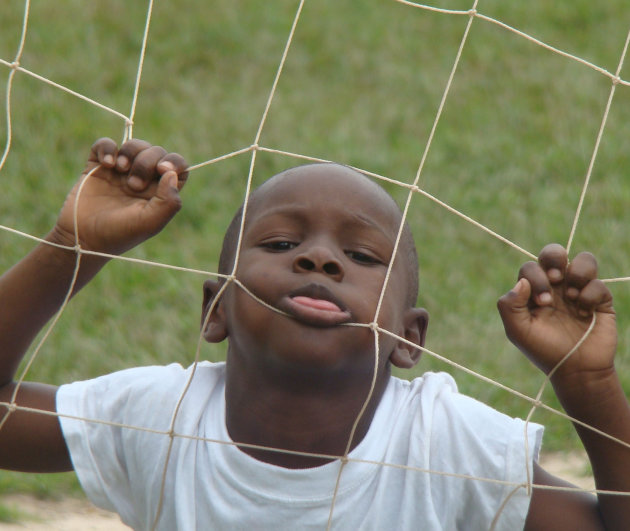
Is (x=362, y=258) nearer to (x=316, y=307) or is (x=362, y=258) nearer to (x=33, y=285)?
(x=316, y=307)

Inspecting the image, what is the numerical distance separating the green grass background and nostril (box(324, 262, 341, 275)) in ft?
2.90

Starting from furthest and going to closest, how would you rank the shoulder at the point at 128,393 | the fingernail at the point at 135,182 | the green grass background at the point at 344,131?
the green grass background at the point at 344,131, the shoulder at the point at 128,393, the fingernail at the point at 135,182

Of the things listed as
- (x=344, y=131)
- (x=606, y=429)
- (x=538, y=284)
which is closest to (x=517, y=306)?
(x=538, y=284)

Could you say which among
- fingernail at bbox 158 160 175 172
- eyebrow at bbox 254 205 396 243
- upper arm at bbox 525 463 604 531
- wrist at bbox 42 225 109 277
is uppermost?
fingernail at bbox 158 160 175 172

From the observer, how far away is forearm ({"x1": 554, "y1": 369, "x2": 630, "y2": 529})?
4.17 ft

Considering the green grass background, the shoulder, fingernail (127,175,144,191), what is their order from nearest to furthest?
fingernail (127,175,144,191), the shoulder, the green grass background

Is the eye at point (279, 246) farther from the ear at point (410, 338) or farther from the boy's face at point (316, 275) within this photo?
the ear at point (410, 338)

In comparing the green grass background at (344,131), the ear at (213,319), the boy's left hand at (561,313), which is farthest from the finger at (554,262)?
the green grass background at (344,131)

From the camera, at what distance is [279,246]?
136 cm

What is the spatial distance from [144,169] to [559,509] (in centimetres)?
62

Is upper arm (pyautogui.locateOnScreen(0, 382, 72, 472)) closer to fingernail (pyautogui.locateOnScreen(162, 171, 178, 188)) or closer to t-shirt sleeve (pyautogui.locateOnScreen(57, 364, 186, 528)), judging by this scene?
t-shirt sleeve (pyautogui.locateOnScreen(57, 364, 186, 528))

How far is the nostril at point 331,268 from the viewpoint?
51.2 inches

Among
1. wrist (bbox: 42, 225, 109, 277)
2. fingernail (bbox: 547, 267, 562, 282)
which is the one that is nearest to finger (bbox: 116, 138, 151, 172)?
wrist (bbox: 42, 225, 109, 277)

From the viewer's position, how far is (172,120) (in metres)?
3.09
